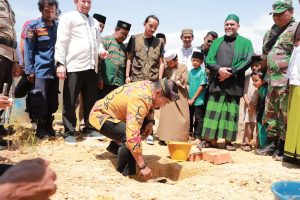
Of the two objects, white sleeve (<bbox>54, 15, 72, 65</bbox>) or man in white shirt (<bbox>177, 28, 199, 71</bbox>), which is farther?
man in white shirt (<bbox>177, 28, 199, 71</bbox>)

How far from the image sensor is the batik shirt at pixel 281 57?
457cm

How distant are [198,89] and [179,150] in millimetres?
1521

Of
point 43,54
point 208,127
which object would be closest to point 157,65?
point 208,127

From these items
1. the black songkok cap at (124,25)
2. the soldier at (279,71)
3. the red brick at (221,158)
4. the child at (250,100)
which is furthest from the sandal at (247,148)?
the black songkok cap at (124,25)

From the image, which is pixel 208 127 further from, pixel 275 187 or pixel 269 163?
pixel 275 187

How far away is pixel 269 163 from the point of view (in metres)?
4.48

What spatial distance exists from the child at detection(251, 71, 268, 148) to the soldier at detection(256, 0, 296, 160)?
0.18 metres

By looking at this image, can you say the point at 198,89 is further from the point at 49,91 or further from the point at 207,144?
the point at 49,91

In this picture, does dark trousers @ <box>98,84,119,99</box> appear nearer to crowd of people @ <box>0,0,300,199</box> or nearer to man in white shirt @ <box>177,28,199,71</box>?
crowd of people @ <box>0,0,300,199</box>

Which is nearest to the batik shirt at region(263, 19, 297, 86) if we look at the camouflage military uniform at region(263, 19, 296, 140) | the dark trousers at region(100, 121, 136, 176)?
the camouflage military uniform at region(263, 19, 296, 140)

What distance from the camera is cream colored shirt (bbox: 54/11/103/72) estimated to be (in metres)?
4.98

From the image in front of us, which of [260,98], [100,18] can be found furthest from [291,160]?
[100,18]

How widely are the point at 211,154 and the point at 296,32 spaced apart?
5.88 ft

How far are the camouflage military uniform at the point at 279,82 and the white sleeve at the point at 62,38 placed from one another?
2728mm
